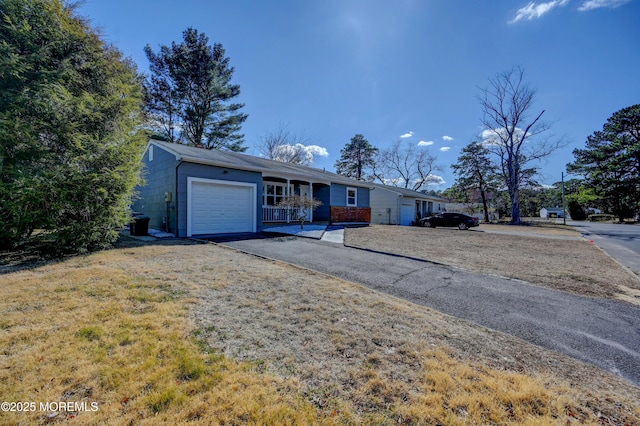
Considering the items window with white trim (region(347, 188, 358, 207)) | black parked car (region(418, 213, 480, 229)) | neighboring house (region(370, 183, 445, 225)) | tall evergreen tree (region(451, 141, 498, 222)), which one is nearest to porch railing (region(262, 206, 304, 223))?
window with white trim (region(347, 188, 358, 207))

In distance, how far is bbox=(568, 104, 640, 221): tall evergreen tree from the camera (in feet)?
106

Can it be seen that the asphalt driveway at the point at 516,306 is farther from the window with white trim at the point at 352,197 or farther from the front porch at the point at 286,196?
the window with white trim at the point at 352,197

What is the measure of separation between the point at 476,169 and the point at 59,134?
38.8 metres

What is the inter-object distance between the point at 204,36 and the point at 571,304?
28968 millimetres

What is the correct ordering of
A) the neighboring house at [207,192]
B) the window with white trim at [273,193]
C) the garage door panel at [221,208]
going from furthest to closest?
the window with white trim at [273,193]
the garage door panel at [221,208]
the neighboring house at [207,192]

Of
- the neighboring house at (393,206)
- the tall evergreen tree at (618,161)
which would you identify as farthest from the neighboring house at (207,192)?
the tall evergreen tree at (618,161)

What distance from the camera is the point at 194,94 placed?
2345 cm

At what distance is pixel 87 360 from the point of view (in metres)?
2.28

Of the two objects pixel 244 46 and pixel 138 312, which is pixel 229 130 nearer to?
pixel 244 46

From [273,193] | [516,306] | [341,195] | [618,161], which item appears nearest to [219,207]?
[273,193]

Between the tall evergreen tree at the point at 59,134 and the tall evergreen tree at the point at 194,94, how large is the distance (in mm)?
14630

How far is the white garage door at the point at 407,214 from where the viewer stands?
83.3ft

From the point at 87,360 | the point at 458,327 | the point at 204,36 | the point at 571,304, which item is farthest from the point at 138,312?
the point at 204,36

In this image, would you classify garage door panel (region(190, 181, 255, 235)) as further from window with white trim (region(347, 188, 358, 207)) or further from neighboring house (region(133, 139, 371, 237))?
window with white trim (region(347, 188, 358, 207))
